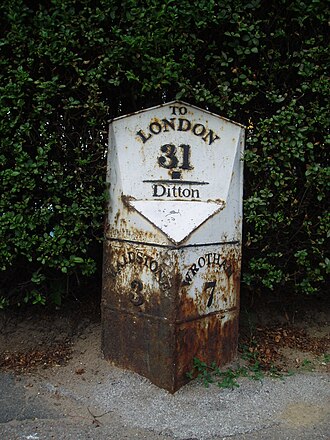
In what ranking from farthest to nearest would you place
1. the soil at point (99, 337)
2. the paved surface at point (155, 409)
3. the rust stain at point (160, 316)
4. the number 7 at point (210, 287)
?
1. the soil at point (99, 337)
2. the number 7 at point (210, 287)
3. the rust stain at point (160, 316)
4. the paved surface at point (155, 409)

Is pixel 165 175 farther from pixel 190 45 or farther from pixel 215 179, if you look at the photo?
pixel 190 45

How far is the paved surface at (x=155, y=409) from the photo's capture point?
3.02 m

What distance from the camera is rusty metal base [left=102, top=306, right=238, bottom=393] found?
3.39m

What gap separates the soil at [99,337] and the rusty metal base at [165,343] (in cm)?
23

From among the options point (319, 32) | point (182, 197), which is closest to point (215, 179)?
point (182, 197)

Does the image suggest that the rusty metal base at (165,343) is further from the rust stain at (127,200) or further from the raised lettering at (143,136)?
the raised lettering at (143,136)

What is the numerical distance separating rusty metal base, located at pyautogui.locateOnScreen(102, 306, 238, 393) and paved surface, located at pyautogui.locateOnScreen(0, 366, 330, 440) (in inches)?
3.9

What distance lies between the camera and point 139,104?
394 centimetres

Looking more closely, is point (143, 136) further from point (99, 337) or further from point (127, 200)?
point (99, 337)

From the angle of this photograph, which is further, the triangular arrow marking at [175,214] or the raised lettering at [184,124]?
the raised lettering at [184,124]

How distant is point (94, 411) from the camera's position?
10.7 feet

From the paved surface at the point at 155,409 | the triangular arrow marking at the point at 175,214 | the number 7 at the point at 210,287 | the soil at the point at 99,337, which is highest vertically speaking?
the triangular arrow marking at the point at 175,214

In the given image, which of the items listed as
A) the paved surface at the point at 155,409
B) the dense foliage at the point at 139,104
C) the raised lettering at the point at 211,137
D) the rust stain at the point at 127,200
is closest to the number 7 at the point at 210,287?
the dense foliage at the point at 139,104

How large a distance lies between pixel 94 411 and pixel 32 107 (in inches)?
83.4
